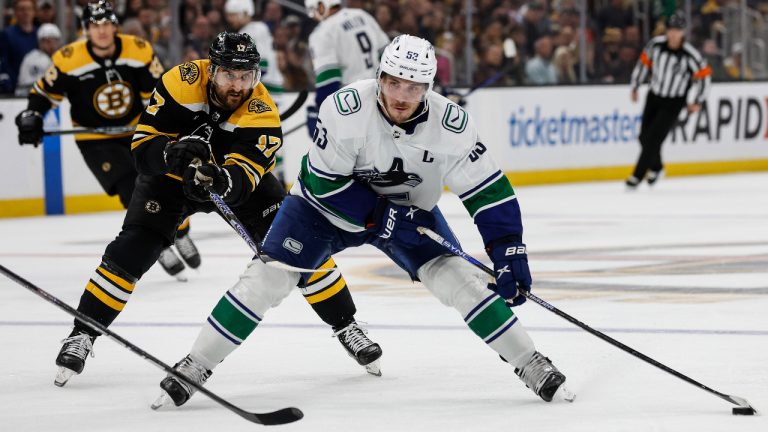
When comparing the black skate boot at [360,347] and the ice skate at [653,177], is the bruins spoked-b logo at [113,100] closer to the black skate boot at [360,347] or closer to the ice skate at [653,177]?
the black skate boot at [360,347]

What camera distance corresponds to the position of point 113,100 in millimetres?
6168

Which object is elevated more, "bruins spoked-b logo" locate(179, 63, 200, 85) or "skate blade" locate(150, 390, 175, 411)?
"bruins spoked-b logo" locate(179, 63, 200, 85)

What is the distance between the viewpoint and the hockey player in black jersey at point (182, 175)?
3.83 meters

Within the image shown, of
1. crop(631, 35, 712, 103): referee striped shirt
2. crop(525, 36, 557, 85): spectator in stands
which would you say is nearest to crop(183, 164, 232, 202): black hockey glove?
crop(631, 35, 712, 103): referee striped shirt

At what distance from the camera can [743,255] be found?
22.2 feet

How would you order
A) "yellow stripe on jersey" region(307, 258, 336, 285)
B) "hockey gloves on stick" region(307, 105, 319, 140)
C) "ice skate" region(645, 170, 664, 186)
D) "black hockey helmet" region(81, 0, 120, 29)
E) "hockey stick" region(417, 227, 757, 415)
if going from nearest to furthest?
"hockey stick" region(417, 227, 757, 415) → "yellow stripe on jersey" region(307, 258, 336, 285) → "black hockey helmet" region(81, 0, 120, 29) → "hockey gloves on stick" region(307, 105, 319, 140) → "ice skate" region(645, 170, 664, 186)

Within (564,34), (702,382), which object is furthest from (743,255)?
(564,34)

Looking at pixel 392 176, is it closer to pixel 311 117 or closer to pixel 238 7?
pixel 238 7

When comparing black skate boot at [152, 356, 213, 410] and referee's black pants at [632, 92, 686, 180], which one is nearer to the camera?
black skate boot at [152, 356, 213, 410]

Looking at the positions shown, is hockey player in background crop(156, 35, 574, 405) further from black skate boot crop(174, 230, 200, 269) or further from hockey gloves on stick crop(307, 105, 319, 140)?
hockey gloves on stick crop(307, 105, 319, 140)

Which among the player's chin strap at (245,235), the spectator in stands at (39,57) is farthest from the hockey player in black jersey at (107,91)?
the spectator in stands at (39,57)

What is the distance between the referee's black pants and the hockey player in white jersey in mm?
3435

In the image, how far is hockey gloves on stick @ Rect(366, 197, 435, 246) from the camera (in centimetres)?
348

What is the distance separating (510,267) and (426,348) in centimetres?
99
